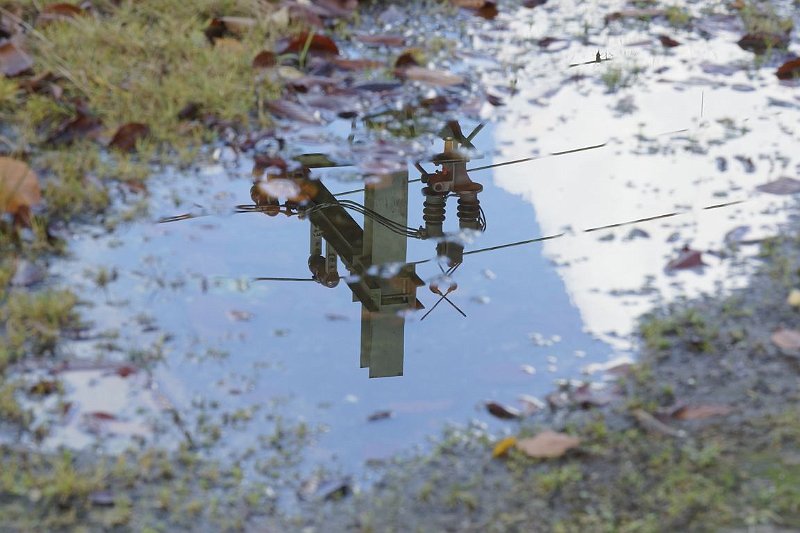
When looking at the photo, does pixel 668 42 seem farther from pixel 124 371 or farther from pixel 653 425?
pixel 124 371

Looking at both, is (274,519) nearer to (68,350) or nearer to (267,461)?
(267,461)

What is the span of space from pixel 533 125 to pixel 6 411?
193cm

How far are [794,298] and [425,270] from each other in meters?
0.86

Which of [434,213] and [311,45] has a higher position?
[311,45]

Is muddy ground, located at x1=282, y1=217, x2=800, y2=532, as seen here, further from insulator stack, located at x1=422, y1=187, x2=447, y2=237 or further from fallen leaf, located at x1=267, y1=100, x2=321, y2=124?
fallen leaf, located at x1=267, y1=100, x2=321, y2=124

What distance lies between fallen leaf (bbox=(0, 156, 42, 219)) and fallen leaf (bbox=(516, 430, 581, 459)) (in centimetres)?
144

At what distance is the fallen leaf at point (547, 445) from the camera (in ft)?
7.13

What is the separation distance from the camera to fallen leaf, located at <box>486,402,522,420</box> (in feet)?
7.61

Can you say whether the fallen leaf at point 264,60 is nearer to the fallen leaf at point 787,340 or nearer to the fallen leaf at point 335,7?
the fallen leaf at point 335,7

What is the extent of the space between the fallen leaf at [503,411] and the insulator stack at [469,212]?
0.76 meters

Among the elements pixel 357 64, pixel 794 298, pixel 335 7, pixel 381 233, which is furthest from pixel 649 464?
pixel 335 7

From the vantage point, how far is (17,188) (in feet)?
9.62

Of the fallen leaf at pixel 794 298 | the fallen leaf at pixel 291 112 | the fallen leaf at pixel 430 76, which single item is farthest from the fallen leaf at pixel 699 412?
the fallen leaf at pixel 430 76

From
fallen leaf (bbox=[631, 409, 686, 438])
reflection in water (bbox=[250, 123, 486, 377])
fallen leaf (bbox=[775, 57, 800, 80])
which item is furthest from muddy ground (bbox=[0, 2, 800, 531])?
fallen leaf (bbox=[775, 57, 800, 80])
